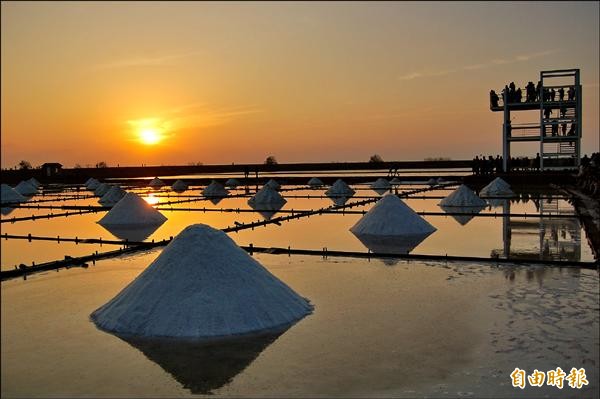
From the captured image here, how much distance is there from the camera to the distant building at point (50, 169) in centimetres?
5447

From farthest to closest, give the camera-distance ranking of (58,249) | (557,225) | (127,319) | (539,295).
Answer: (557,225), (58,249), (539,295), (127,319)

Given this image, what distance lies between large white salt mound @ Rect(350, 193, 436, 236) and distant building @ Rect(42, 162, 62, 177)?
155ft

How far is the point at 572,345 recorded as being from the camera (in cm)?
547

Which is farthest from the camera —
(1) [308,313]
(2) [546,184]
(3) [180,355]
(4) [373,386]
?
(2) [546,184]

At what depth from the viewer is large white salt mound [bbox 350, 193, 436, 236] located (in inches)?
535

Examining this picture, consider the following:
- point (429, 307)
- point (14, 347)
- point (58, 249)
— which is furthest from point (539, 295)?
point (58, 249)

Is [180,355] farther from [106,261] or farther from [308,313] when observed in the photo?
[106,261]

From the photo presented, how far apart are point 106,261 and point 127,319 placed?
471 centimetres

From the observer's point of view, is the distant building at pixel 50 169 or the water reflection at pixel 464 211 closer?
the water reflection at pixel 464 211

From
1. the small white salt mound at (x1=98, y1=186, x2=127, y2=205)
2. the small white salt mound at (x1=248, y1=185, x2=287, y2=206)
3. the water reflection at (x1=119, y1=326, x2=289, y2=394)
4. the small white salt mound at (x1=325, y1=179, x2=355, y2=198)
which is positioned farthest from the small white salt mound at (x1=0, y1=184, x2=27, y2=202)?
the water reflection at (x1=119, y1=326, x2=289, y2=394)

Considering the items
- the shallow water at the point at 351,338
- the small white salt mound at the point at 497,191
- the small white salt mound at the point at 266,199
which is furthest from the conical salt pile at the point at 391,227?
the small white salt mound at the point at 497,191

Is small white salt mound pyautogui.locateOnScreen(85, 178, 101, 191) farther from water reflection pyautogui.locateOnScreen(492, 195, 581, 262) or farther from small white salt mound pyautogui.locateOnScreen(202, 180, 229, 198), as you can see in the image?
water reflection pyautogui.locateOnScreen(492, 195, 581, 262)

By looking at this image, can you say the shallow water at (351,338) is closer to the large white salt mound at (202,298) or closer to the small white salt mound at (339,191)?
the large white salt mound at (202,298)

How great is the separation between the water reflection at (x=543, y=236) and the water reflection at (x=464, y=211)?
0.96 meters
